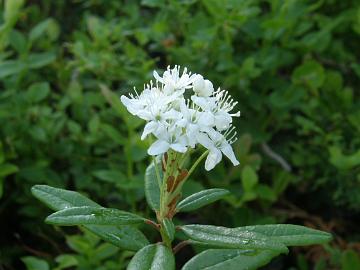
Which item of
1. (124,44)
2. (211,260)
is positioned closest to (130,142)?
(124,44)

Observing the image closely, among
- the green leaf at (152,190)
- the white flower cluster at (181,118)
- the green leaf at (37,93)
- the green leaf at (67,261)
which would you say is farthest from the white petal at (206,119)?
the green leaf at (37,93)

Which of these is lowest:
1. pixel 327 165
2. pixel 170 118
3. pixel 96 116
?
pixel 327 165

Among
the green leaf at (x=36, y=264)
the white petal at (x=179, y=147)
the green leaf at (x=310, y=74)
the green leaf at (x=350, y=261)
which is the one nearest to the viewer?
the white petal at (x=179, y=147)

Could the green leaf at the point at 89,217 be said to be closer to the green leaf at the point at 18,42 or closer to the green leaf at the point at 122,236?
the green leaf at the point at 122,236

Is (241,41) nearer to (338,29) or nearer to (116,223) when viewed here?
(338,29)

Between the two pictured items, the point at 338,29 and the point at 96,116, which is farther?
the point at 338,29

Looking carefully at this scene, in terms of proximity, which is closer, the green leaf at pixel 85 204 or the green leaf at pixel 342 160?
the green leaf at pixel 85 204

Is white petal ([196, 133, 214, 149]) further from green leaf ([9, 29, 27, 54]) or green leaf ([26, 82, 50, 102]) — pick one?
green leaf ([9, 29, 27, 54])
